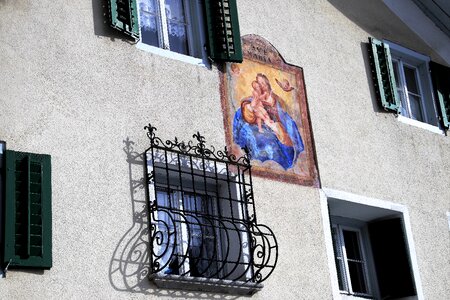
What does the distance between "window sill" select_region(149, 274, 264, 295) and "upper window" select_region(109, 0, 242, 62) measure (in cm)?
239

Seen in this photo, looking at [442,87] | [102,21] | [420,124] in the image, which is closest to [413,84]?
[442,87]

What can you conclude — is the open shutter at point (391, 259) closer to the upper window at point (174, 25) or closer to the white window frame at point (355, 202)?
the white window frame at point (355, 202)

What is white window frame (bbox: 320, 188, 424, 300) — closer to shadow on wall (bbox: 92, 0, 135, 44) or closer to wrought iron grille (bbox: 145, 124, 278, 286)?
wrought iron grille (bbox: 145, 124, 278, 286)

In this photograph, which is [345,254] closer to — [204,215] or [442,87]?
[204,215]

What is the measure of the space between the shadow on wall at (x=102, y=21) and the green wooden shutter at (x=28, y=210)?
1.62 metres

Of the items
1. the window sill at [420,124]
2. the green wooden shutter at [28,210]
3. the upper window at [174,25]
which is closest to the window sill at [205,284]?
the green wooden shutter at [28,210]

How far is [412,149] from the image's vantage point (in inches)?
520

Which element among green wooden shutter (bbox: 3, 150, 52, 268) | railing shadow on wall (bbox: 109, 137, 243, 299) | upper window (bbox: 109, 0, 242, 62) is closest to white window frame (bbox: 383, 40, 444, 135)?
upper window (bbox: 109, 0, 242, 62)

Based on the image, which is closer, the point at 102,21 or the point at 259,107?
the point at 102,21

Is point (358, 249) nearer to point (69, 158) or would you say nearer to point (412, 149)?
point (412, 149)

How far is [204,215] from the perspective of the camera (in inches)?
408

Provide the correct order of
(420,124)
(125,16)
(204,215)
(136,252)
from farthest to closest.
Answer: (420,124) → (125,16) → (204,215) → (136,252)

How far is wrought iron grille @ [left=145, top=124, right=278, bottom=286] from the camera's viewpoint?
1021cm

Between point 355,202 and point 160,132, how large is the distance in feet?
8.38
